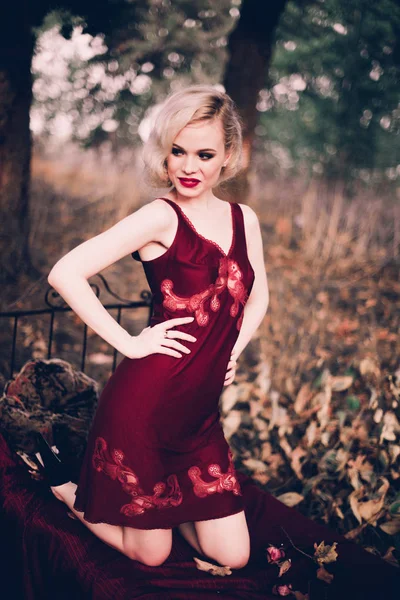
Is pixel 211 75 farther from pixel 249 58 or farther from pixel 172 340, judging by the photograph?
pixel 172 340

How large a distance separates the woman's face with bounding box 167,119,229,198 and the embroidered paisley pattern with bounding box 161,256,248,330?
0.31m

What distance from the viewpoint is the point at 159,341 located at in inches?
77.1

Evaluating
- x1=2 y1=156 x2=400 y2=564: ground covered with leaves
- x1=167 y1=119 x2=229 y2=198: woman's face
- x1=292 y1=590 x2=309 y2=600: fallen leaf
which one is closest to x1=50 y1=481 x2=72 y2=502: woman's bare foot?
x1=292 y1=590 x2=309 y2=600: fallen leaf

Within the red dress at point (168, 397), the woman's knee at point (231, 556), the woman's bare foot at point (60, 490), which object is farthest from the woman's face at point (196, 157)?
Result: the woman's knee at point (231, 556)

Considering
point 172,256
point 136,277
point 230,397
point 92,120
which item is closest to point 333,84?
point 92,120

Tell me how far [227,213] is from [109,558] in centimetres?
147

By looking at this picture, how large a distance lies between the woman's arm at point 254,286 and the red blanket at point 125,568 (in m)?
0.90

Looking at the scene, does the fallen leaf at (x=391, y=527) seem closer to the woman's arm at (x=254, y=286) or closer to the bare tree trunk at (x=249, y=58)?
the woman's arm at (x=254, y=286)

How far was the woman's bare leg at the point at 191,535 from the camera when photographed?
90.0 inches

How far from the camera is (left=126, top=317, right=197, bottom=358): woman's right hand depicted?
196 centimetres

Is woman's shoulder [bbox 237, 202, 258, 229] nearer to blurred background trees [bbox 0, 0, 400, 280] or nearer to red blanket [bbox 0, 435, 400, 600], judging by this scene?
red blanket [bbox 0, 435, 400, 600]

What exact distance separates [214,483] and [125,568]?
47cm

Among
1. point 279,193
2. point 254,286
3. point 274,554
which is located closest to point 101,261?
point 254,286

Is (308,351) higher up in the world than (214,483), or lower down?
higher up
